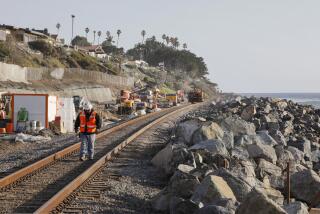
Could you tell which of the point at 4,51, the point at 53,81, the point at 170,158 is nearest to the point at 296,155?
the point at 170,158

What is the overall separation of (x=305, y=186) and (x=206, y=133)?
18.9 feet

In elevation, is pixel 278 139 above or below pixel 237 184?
below

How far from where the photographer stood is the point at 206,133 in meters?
18.6

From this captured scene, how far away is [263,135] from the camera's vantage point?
2036 cm

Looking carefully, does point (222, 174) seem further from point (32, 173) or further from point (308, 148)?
point (308, 148)

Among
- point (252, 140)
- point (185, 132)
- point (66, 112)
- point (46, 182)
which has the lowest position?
point (46, 182)

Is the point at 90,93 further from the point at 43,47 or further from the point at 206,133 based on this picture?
the point at 206,133

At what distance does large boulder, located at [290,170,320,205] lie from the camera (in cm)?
1307

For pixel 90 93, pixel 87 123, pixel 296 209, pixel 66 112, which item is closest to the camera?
pixel 296 209

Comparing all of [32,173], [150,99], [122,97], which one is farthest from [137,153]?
[150,99]

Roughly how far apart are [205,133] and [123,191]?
7.45 m

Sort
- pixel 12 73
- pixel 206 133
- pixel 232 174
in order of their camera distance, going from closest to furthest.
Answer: pixel 232 174, pixel 206 133, pixel 12 73

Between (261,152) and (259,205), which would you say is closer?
(259,205)

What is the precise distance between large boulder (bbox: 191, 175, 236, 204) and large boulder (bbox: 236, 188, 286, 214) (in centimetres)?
128
